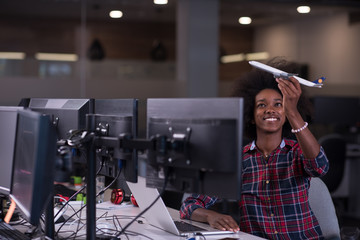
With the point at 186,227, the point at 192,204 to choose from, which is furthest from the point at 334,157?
the point at 186,227

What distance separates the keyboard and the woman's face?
44.3 inches

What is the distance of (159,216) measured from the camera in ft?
6.91

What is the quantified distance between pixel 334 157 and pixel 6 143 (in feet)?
12.4

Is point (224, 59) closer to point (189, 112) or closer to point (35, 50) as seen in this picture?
point (35, 50)

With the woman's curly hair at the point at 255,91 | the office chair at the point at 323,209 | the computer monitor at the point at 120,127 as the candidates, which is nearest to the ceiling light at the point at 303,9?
the woman's curly hair at the point at 255,91

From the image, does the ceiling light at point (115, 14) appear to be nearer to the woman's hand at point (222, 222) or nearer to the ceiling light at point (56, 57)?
the ceiling light at point (56, 57)

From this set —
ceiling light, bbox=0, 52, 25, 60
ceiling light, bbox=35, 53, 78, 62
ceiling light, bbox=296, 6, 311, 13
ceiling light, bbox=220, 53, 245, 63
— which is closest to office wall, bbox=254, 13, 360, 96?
ceiling light, bbox=296, 6, 311, 13

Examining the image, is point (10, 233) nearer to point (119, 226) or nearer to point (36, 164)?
point (119, 226)

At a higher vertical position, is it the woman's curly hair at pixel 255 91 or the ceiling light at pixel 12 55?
the ceiling light at pixel 12 55

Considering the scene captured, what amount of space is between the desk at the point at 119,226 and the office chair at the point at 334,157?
9.44 ft

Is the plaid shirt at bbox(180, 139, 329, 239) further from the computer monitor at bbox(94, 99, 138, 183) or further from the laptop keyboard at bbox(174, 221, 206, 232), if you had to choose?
the computer monitor at bbox(94, 99, 138, 183)

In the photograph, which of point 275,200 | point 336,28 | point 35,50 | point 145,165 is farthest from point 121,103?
point 336,28

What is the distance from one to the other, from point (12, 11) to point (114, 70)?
1271mm

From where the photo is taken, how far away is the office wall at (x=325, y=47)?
23.1 ft
